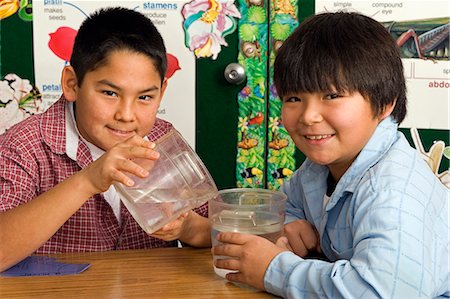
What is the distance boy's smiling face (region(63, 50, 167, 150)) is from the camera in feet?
4.35

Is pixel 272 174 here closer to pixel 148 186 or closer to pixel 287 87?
pixel 287 87

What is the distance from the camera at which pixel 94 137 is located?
4.55ft

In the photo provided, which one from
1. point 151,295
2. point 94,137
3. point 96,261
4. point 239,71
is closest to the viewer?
point 151,295

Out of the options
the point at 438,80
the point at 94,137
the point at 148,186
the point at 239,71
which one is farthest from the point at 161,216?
the point at 438,80

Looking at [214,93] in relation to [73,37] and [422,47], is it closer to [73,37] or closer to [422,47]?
[73,37]

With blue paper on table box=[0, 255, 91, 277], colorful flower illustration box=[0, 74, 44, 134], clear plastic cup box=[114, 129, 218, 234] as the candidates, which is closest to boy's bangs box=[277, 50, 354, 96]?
clear plastic cup box=[114, 129, 218, 234]

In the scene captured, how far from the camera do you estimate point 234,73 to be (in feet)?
7.06

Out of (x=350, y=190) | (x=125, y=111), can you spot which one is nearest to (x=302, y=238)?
(x=350, y=190)

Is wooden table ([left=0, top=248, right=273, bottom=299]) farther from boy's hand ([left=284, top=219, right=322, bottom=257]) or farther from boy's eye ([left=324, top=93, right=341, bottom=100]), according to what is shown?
boy's eye ([left=324, top=93, right=341, bottom=100])

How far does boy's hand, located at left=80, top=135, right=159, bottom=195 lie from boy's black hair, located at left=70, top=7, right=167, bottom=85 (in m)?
0.38

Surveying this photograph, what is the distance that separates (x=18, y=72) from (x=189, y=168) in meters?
1.36

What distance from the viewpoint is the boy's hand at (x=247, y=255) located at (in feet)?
3.20

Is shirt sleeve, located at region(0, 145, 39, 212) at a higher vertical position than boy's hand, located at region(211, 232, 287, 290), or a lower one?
higher

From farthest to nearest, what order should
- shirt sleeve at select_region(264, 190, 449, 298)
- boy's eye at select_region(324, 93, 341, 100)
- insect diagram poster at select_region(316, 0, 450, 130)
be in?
insect diagram poster at select_region(316, 0, 450, 130) → boy's eye at select_region(324, 93, 341, 100) → shirt sleeve at select_region(264, 190, 449, 298)
